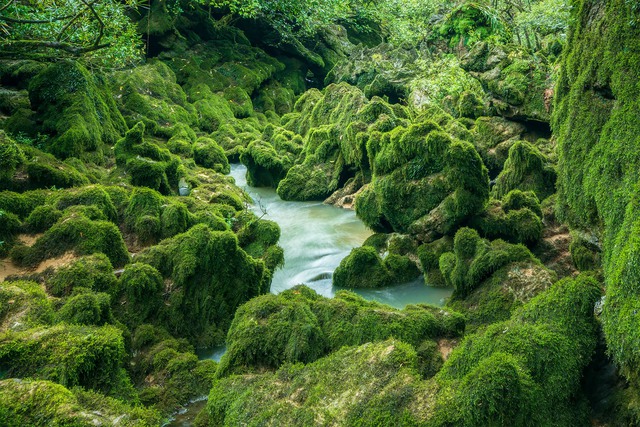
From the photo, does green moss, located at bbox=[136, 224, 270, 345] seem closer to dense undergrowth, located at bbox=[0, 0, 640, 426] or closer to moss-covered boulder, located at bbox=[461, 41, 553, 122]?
dense undergrowth, located at bbox=[0, 0, 640, 426]

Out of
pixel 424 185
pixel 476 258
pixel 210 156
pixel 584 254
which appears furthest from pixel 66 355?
pixel 210 156

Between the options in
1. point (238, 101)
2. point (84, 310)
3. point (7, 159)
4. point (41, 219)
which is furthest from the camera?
point (238, 101)

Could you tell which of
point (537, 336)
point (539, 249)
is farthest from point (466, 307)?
point (537, 336)

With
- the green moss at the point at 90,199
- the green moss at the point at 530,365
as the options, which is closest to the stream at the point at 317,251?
the green moss at the point at 530,365

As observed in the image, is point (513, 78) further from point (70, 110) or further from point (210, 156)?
point (70, 110)

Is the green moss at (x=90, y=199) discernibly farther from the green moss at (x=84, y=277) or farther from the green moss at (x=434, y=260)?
the green moss at (x=434, y=260)

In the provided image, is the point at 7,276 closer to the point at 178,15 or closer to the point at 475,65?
the point at 475,65
